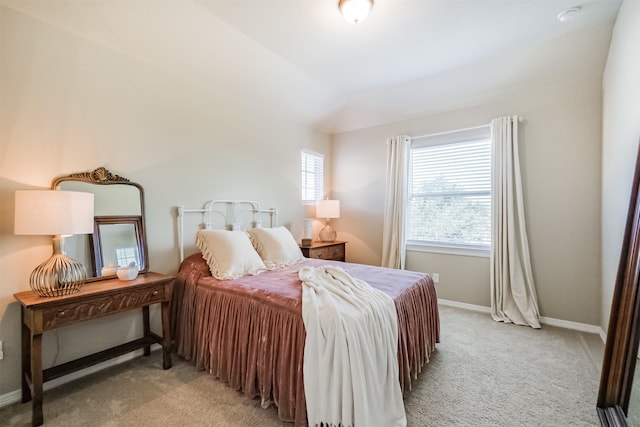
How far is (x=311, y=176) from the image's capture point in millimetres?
4527

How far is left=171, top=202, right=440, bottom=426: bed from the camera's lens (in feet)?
5.38

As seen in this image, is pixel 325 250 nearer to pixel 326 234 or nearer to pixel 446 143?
pixel 326 234

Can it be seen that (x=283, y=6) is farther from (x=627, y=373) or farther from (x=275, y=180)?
(x=627, y=373)

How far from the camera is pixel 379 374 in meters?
1.54

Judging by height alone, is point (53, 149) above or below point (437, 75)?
below

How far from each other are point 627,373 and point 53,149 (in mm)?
4032

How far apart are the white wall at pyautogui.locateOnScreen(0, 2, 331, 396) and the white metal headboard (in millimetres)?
71

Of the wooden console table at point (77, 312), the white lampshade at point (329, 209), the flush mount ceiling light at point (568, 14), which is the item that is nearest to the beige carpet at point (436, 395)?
the wooden console table at point (77, 312)

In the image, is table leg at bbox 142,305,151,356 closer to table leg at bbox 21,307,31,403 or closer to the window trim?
table leg at bbox 21,307,31,403

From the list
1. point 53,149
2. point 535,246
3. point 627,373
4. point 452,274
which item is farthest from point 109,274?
point 535,246

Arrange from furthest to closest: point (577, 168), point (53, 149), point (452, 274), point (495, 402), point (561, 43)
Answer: point (452, 274) < point (577, 168) < point (561, 43) < point (53, 149) < point (495, 402)

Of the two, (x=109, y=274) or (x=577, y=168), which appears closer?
(x=109, y=274)

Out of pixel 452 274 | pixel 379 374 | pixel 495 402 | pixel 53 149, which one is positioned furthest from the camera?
pixel 452 274

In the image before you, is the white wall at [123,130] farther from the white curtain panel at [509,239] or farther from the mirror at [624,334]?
the mirror at [624,334]
